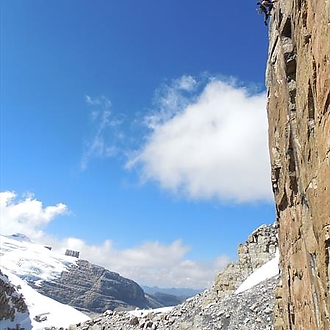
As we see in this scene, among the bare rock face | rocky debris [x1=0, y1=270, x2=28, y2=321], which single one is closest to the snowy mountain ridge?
rocky debris [x1=0, y1=270, x2=28, y2=321]

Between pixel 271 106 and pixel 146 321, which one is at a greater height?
pixel 271 106

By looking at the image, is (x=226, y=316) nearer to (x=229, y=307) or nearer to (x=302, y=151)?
(x=229, y=307)

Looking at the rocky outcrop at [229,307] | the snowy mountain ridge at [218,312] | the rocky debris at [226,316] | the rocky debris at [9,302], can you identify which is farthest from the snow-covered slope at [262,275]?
the rocky debris at [9,302]

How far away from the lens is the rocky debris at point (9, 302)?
85.0 metres

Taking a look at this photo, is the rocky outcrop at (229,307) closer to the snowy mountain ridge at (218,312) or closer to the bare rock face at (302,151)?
the snowy mountain ridge at (218,312)

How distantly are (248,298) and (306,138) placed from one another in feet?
90.6

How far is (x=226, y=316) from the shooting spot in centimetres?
3422

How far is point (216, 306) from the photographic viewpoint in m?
37.5

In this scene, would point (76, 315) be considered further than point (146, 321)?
Yes

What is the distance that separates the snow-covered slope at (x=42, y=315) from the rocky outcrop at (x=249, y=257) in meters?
41.9

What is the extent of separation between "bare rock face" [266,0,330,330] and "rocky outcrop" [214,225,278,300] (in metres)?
38.5

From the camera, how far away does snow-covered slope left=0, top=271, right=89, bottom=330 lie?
8219 centimetres

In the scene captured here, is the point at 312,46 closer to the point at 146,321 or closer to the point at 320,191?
the point at 320,191

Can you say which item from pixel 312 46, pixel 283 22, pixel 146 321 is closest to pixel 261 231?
pixel 146 321
